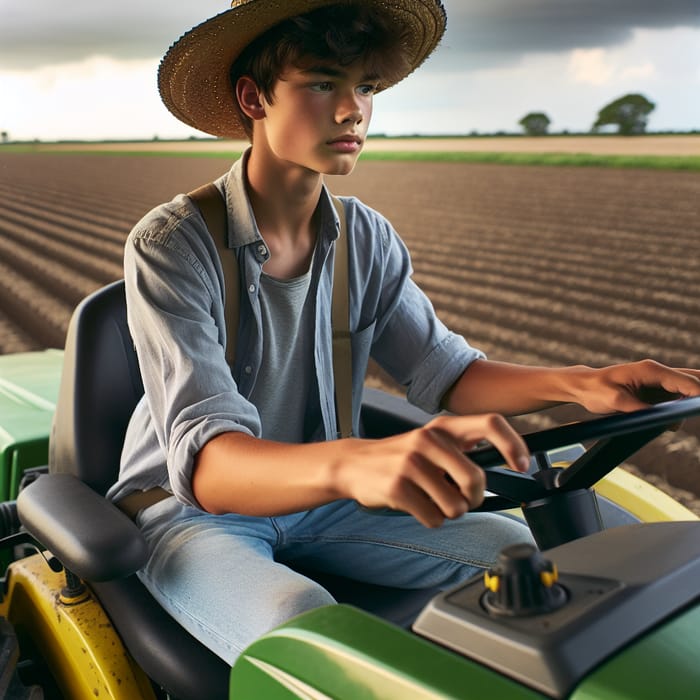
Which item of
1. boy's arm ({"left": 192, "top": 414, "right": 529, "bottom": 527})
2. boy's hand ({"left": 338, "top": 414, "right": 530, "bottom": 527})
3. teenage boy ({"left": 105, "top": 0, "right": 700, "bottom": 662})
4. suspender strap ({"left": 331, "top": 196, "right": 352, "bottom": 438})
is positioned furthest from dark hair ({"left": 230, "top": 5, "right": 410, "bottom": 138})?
boy's hand ({"left": 338, "top": 414, "right": 530, "bottom": 527})

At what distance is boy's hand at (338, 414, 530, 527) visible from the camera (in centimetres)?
75

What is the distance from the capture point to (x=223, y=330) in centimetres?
126

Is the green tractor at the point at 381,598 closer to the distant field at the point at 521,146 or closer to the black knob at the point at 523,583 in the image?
the black knob at the point at 523,583

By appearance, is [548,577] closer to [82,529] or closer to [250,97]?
[82,529]

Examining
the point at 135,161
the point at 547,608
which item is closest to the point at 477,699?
the point at 547,608

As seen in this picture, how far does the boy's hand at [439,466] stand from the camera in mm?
747

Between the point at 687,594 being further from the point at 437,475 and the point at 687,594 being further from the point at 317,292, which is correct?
the point at 317,292

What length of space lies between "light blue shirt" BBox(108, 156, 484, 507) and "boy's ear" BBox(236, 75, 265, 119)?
2.7 inches

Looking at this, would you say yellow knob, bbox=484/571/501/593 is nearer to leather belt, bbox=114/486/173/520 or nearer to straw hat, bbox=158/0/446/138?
leather belt, bbox=114/486/173/520

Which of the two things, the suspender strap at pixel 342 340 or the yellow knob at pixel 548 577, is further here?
the suspender strap at pixel 342 340

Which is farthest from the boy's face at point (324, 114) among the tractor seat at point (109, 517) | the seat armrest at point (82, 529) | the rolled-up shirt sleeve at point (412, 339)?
the seat armrest at point (82, 529)

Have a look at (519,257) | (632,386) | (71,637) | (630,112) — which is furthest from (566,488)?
(630,112)

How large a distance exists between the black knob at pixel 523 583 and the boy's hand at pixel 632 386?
45 centimetres

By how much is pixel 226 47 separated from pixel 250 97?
7cm
